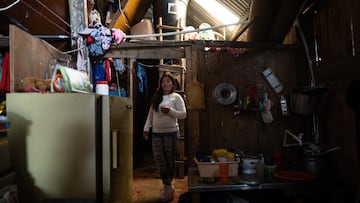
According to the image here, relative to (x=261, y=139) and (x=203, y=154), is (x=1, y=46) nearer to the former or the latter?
(x=203, y=154)

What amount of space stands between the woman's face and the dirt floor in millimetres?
1370

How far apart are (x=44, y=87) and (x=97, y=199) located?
0.92m

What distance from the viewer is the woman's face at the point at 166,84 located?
336 centimetres

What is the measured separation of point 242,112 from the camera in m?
2.97

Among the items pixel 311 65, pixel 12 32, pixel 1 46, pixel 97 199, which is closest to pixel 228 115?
pixel 311 65

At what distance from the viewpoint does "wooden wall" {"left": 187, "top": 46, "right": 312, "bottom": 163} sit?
297cm

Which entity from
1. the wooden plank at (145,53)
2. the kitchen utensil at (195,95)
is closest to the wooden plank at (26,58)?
the wooden plank at (145,53)

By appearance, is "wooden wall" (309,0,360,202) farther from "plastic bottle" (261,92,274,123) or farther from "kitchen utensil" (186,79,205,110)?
"kitchen utensil" (186,79,205,110)

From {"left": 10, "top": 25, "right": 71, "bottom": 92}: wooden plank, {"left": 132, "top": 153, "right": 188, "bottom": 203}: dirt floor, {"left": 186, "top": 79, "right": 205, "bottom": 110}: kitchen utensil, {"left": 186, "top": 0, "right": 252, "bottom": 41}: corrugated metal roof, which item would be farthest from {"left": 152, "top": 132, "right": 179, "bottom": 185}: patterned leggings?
{"left": 186, "top": 0, "right": 252, "bottom": 41}: corrugated metal roof

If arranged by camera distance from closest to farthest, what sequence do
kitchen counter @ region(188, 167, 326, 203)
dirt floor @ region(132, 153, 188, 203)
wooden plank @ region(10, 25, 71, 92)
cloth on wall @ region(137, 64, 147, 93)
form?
1. wooden plank @ region(10, 25, 71, 92)
2. kitchen counter @ region(188, 167, 326, 203)
3. dirt floor @ region(132, 153, 188, 203)
4. cloth on wall @ region(137, 64, 147, 93)

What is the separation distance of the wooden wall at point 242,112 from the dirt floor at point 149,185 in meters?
1.10

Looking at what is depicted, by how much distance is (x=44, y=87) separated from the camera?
2.08 metres

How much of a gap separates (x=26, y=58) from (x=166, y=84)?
1574mm

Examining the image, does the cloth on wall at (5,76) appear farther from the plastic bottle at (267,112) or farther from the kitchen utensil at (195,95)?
the plastic bottle at (267,112)
